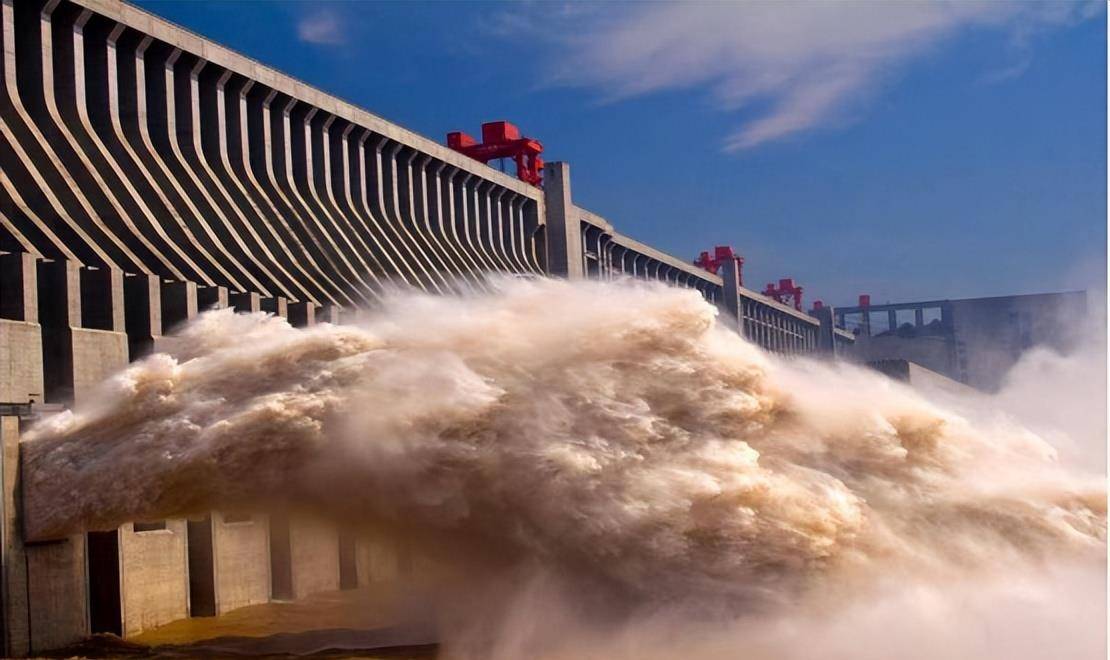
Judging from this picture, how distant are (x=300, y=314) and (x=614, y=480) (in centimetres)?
1517

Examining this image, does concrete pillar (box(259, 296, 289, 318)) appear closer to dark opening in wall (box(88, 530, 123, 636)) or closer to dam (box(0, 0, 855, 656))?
dam (box(0, 0, 855, 656))

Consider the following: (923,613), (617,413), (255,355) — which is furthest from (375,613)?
(923,613)

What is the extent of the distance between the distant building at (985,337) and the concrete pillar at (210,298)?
116064mm

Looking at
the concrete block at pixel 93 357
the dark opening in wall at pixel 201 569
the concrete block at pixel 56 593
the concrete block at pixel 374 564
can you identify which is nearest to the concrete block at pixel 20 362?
the concrete block at pixel 93 357

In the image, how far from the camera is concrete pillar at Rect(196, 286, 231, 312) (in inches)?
1171

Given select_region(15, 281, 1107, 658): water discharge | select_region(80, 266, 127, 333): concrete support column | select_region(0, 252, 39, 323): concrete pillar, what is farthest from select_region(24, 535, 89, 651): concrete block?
select_region(80, 266, 127, 333): concrete support column

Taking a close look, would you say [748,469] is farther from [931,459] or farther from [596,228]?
[596,228]

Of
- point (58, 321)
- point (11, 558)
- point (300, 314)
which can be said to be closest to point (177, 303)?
point (58, 321)

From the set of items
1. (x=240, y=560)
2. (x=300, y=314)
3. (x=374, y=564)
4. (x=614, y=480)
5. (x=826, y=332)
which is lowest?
(x=374, y=564)

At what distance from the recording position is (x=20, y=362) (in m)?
22.9

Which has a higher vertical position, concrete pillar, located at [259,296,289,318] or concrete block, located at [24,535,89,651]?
concrete pillar, located at [259,296,289,318]

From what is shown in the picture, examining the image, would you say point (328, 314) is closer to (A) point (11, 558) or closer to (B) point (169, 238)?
(B) point (169, 238)

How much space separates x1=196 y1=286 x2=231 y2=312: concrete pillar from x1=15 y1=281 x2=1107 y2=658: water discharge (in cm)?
612

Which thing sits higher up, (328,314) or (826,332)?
(826,332)
